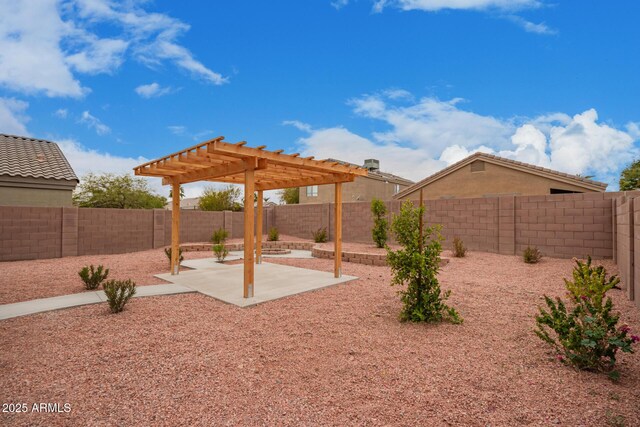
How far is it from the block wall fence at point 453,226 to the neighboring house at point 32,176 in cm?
310

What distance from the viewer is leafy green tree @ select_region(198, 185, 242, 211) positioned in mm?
24516

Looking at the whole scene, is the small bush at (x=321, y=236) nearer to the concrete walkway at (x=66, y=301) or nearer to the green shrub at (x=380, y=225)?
the green shrub at (x=380, y=225)

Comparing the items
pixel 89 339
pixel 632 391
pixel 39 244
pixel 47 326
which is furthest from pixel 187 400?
pixel 39 244

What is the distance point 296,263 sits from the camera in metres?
10.7

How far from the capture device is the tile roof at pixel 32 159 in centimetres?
1388

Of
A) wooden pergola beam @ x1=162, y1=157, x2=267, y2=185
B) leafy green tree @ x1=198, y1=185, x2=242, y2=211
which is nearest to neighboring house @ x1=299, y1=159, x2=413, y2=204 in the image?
leafy green tree @ x1=198, y1=185, x2=242, y2=211

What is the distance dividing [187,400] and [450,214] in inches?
457

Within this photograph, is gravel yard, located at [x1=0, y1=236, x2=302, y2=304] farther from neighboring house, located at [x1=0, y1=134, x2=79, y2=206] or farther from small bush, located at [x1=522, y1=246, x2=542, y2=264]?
small bush, located at [x1=522, y1=246, x2=542, y2=264]

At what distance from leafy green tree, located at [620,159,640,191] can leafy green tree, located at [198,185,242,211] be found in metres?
31.8

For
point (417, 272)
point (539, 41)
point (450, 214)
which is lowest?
point (417, 272)

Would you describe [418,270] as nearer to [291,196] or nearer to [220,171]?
[220,171]

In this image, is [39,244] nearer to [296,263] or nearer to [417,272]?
[296,263]

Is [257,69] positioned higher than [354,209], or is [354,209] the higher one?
[257,69]

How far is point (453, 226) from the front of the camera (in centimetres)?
1250
